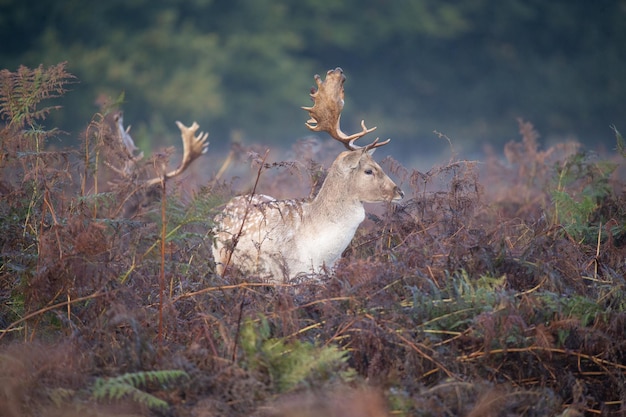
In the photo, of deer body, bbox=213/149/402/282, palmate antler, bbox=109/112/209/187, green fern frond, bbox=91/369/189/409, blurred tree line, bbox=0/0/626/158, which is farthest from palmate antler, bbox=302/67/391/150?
blurred tree line, bbox=0/0/626/158

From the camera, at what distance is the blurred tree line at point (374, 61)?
1063 inches

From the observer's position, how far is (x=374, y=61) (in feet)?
102

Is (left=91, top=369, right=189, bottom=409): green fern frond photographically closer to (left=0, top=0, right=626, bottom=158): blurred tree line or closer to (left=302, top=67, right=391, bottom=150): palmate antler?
(left=302, top=67, right=391, bottom=150): palmate antler

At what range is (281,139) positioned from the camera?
28641mm

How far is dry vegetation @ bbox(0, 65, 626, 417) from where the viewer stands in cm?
468

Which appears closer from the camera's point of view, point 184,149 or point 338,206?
point 184,149

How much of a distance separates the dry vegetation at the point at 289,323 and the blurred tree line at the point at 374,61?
20.9 m

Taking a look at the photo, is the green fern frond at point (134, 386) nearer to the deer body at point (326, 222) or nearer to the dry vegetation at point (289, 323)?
the dry vegetation at point (289, 323)

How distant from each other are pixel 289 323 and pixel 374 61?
26.7 meters

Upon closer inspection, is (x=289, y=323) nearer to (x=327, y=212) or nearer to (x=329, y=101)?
(x=327, y=212)

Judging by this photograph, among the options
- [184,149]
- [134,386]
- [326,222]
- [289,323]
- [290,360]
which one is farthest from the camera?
[326,222]

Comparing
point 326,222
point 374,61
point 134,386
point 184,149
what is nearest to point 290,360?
point 134,386

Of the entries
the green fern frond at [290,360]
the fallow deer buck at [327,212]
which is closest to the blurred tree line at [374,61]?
the fallow deer buck at [327,212]

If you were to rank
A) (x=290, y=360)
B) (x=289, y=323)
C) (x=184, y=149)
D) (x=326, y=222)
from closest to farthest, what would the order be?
1. (x=290, y=360)
2. (x=289, y=323)
3. (x=184, y=149)
4. (x=326, y=222)
